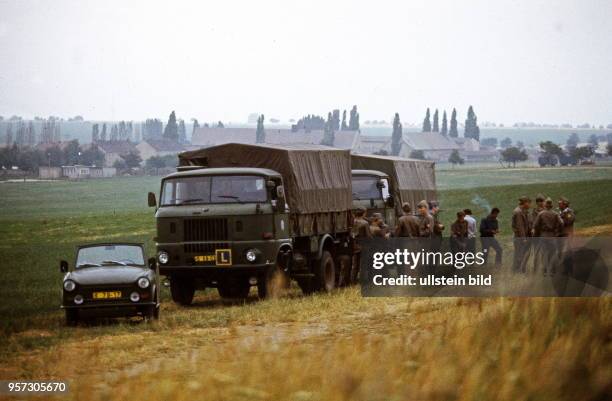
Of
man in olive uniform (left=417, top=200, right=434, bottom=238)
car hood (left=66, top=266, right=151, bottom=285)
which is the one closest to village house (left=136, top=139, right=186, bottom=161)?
man in olive uniform (left=417, top=200, right=434, bottom=238)

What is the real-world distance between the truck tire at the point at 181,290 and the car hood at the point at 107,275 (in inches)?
168

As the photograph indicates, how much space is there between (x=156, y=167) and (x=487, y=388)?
12609 centimetres

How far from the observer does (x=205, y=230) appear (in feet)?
79.2

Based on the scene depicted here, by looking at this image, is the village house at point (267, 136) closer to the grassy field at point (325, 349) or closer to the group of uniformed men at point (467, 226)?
the group of uniformed men at point (467, 226)

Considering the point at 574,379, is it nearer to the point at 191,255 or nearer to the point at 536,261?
the point at 536,261

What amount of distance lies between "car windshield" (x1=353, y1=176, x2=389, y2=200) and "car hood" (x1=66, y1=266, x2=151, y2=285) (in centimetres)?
1141

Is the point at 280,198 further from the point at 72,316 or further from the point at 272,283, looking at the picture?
the point at 72,316

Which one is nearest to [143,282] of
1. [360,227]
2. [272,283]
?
[272,283]

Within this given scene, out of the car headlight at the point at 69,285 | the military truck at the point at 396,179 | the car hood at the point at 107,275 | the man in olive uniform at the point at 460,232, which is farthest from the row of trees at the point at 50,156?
the car headlight at the point at 69,285

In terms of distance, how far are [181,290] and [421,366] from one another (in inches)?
645

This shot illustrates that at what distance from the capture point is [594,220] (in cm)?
5894

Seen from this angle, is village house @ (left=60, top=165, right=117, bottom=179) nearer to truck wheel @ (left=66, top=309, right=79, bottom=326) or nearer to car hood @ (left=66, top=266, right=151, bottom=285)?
car hood @ (left=66, top=266, right=151, bottom=285)

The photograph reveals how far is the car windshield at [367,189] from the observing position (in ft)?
104

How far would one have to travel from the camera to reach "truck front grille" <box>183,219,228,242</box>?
24078 millimetres
